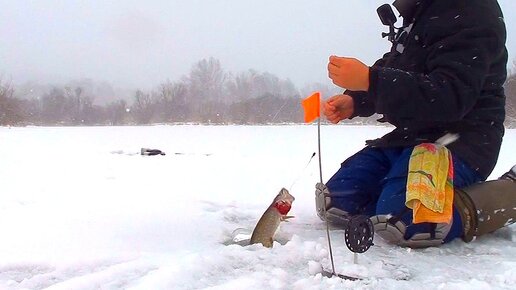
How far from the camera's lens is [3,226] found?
179cm

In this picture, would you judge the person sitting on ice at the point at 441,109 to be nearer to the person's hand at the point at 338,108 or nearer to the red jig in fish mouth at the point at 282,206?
the person's hand at the point at 338,108

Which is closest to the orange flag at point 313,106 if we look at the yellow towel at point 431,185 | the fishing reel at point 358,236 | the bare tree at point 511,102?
the fishing reel at point 358,236

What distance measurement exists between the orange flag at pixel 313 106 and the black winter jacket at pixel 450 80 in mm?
284

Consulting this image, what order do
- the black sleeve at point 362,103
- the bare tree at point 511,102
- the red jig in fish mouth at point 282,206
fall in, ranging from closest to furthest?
1. the red jig in fish mouth at point 282,206
2. the black sleeve at point 362,103
3. the bare tree at point 511,102

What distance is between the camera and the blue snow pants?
5.80 feet

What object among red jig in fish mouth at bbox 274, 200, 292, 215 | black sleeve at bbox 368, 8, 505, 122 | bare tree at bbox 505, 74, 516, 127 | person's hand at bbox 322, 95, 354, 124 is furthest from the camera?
bare tree at bbox 505, 74, 516, 127

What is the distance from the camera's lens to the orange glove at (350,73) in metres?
1.58

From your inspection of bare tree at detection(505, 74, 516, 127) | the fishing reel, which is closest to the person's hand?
the fishing reel

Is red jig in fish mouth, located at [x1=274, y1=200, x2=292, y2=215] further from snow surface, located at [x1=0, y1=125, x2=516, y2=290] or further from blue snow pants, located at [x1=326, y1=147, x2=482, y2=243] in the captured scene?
blue snow pants, located at [x1=326, y1=147, x2=482, y2=243]

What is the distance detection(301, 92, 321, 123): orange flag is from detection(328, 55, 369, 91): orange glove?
0.20 metres

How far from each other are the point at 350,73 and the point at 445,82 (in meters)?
0.31

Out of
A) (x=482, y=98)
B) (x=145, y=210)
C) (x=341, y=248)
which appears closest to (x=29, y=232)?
(x=145, y=210)

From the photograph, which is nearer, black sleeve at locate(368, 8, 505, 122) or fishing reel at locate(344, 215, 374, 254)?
fishing reel at locate(344, 215, 374, 254)

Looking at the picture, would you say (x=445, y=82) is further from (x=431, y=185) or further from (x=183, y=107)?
(x=183, y=107)
